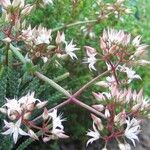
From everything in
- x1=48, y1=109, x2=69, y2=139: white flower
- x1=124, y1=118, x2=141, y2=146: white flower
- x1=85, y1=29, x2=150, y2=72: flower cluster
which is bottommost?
x1=124, y1=118, x2=141, y2=146: white flower

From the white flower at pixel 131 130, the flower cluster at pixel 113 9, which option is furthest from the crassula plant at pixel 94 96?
the flower cluster at pixel 113 9

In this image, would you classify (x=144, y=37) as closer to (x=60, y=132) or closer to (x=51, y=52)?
(x=51, y=52)

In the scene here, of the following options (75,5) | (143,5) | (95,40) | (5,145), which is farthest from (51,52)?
(143,5)

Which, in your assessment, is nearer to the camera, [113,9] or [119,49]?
[119,49]

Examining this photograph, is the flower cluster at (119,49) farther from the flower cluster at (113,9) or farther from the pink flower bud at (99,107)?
the flower cluster at (113,9)

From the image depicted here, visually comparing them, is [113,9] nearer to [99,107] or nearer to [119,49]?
[119,49]

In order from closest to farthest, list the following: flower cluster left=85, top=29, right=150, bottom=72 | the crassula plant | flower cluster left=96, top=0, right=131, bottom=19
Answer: the crassula plant, flower cluster left=85, top=29, right=150, bottom=72, flower cluster left=96, top=0, right=131, bottom=19

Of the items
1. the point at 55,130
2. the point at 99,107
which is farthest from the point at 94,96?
the point at 55,130

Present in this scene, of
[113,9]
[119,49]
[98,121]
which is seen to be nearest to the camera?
[98,121]

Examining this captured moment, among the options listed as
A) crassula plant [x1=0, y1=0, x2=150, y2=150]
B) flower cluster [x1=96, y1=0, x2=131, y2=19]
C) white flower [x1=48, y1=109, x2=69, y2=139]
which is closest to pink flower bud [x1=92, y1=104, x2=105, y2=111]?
crassula plant [x1=0, y1=0, x2=150, y2=150]

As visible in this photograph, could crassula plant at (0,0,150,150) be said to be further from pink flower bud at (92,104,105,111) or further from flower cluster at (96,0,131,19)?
flower cluster at (96,0,131,19)

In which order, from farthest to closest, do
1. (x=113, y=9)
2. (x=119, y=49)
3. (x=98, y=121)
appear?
(x=113, y=9), (x=119, y=49), (x=98, y=121)
